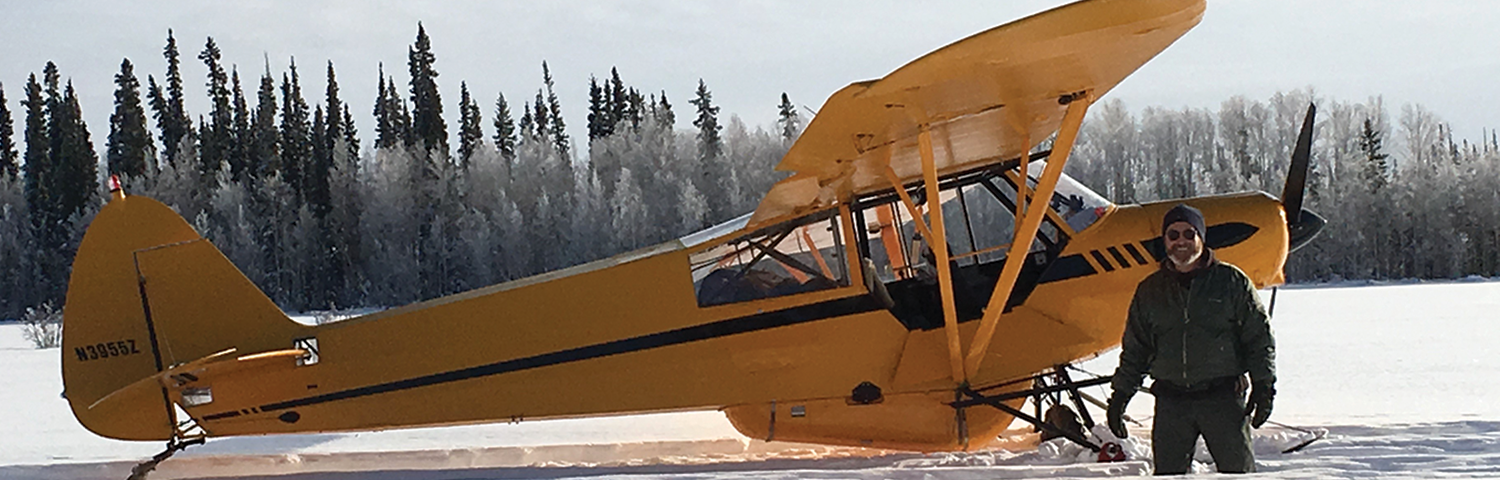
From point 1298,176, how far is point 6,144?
79.2 metres

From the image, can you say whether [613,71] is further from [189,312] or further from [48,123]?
[189,312]

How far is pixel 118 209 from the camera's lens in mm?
6332

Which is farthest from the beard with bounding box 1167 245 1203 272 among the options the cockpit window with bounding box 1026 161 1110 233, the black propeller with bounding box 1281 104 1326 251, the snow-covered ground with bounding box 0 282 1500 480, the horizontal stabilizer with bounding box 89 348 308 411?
the horizontal stabilizer with bounding box 89 348 308 411

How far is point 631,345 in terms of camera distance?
5.95 metres

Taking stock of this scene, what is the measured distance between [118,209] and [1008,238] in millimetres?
4964

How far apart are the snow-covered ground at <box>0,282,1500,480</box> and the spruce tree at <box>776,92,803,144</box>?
4417 cm

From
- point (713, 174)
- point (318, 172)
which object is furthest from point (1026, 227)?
point (318, 172)

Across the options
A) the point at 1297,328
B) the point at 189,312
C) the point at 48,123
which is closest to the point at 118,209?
the point at 189,312

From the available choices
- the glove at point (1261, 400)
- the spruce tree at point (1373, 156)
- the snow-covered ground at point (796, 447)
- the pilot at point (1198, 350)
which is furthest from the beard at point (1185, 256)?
the spruce tree at point (1373, 156)

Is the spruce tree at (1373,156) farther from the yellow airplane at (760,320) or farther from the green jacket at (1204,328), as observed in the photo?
the green jacket at (1204,328)

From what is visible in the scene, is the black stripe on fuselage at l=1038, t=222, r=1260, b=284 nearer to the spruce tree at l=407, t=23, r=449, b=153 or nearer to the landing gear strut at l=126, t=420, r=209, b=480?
the landing gear strut at l=126, t=420, r=209, b=480

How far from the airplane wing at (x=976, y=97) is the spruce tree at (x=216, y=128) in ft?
199

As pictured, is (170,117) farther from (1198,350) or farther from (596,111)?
(1198,350)

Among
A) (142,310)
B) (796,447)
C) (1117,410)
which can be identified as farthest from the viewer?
(796,447)
